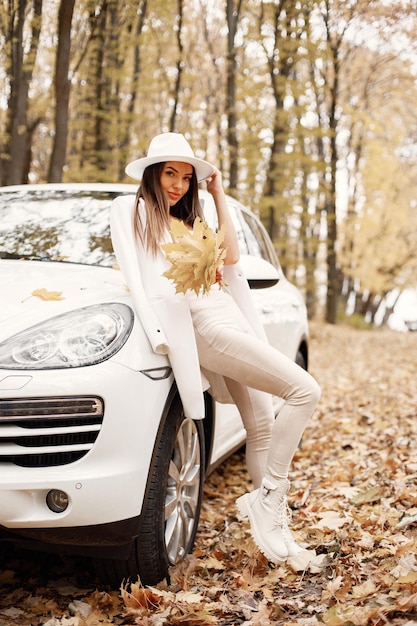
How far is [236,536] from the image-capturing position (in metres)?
3.65

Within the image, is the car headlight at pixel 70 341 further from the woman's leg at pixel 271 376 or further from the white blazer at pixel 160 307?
the woman's leg at pixel 271 376

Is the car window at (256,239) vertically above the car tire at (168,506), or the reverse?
the car window at (256,239)

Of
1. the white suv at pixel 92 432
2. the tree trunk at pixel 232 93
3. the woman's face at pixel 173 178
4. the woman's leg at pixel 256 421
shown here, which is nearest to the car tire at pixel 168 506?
the white suv at pixel 92 432

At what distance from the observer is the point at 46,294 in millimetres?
2883

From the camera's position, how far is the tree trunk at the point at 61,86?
324 inches

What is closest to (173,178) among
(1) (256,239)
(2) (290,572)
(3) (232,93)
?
(2) (290,572)

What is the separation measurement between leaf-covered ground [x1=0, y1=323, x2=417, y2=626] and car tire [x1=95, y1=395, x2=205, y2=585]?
0.25ft

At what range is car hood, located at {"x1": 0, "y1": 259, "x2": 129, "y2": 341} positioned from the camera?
270 centimetres

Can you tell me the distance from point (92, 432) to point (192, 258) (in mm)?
807

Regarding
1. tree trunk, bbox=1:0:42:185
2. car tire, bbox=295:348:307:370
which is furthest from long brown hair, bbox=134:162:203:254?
tree trunk, bbox=1:0:42:185

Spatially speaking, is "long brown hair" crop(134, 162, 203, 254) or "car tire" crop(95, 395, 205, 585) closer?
"car tire" crop(95, 395, 205, 585)

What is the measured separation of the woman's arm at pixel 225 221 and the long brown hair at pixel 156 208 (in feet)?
0.32

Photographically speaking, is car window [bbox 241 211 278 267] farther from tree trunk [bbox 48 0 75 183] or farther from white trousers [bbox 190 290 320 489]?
tree trunk [bbox 48 0 75 183]

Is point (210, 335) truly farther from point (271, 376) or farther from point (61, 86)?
point (61, 86)
